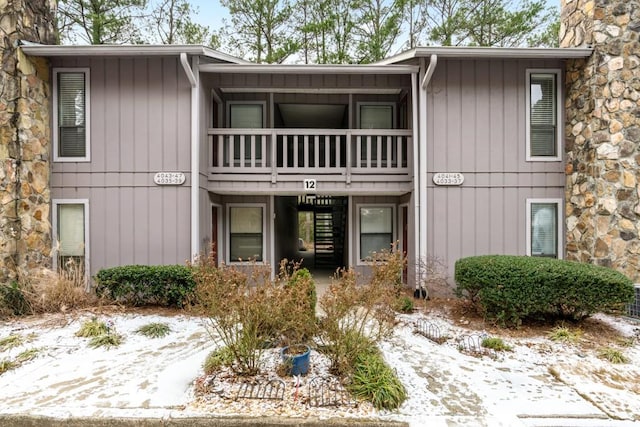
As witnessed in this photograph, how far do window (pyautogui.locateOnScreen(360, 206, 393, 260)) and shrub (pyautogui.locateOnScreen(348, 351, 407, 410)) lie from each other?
4806mm

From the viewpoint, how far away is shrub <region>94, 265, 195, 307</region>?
5.86 m

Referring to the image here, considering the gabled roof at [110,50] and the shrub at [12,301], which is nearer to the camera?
the shrub at [12,301]

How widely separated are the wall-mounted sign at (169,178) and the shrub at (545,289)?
226 inches

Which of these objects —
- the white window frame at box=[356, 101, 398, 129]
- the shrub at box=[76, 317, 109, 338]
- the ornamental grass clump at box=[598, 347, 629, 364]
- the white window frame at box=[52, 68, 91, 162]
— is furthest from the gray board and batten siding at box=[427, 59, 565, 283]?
the white window frame at box=[52, 68, 91, 162]

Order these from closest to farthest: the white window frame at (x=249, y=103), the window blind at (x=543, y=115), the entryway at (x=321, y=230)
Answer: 1. the window blind at (x=543, y=115)
2. the white window frame at (x=249, y=103)
3. the entryway at (x=321, y=230)

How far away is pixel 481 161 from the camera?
6.82 m

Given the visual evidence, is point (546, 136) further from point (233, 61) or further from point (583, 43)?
point (233, 61)

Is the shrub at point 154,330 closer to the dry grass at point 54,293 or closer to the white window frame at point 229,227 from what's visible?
the dry grass at point 54,293

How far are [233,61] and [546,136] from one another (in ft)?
22.2

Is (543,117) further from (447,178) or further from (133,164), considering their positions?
(133,164)

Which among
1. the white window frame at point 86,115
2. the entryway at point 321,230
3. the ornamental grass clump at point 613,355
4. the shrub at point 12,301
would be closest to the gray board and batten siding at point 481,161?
the ornamental grass clump at point 613,355

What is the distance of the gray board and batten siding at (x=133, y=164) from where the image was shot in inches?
262

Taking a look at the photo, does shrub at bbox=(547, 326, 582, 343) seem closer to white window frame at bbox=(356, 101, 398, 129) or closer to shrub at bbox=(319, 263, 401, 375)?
shrub at bbox=(319, 263, 401, 375)

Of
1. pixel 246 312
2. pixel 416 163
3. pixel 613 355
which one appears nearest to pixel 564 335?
pixel 613 355
